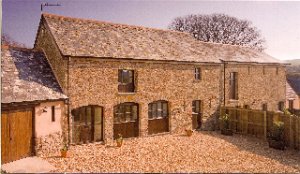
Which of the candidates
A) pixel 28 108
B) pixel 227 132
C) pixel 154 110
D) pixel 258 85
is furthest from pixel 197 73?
pixel 28 108

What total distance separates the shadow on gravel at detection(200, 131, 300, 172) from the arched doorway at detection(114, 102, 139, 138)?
18.4 ft

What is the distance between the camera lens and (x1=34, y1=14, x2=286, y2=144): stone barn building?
53.8ft

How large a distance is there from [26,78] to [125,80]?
589 centimetres

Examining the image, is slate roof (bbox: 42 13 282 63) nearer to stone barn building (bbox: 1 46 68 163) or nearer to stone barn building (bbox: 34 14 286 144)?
stone barn building (bbox: 34 14 286 144)

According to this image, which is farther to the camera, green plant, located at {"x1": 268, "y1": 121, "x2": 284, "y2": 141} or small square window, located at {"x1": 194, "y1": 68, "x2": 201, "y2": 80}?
small square window, located at {"x1": 194, "y1": 68, "x2": 201, "y2": 80}

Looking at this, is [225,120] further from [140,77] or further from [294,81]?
[294,81]

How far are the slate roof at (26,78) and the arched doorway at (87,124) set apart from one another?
5.11 feet

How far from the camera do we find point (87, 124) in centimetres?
1670

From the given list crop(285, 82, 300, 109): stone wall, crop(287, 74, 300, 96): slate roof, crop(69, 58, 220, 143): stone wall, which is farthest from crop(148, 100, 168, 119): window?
crop(287, 74, 300, 96): slate roof

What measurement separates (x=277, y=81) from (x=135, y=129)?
1599 cm

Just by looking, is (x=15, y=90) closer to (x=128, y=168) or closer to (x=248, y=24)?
(x=128, y=168)

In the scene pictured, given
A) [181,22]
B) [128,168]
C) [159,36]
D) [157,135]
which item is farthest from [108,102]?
[181,22]

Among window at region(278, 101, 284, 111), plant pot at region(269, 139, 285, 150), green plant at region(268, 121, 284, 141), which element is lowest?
plant pot at region(269, 139, 285, 150)

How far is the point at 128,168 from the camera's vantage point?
1222cm
